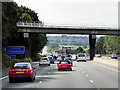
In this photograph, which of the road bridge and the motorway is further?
the road bridge

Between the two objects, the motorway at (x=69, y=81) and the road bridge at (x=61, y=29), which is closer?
the motorway at (x=69, y=81)

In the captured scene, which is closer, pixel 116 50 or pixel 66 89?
pixel 66 89

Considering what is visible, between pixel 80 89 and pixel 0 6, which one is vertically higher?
pixel 0 6

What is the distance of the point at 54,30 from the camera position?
3194 inches

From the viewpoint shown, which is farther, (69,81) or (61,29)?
(61,29)

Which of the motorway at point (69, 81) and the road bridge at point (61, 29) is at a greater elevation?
the road bridge at point (61, 29)

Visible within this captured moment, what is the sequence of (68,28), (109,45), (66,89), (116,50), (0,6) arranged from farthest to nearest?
(109,45), (116,50), (68,28), (0,6), (66,89)

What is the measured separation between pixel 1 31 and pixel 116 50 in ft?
418

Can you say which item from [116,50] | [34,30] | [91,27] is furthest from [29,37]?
[116,50]

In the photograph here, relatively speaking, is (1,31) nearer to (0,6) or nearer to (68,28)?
(0,6)


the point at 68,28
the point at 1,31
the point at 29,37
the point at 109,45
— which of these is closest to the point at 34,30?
the point at 29,37

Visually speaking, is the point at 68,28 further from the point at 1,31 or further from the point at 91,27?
the point at 1,31

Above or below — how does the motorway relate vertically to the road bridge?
below

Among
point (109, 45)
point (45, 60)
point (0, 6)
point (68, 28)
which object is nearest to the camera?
point (0, 6)
